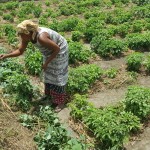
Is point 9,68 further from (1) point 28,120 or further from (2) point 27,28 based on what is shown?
(2) point 27,28

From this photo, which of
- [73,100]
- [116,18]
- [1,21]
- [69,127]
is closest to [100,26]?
[116,18]

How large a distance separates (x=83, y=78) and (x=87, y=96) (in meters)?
0.41

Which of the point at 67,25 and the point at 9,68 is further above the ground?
the point at 9,68

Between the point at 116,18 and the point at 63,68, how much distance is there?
253 inches

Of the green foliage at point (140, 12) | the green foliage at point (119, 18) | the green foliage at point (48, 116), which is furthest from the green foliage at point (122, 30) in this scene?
the green foliage at point (48, 116)

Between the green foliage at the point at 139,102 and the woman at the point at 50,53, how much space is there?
1364mm

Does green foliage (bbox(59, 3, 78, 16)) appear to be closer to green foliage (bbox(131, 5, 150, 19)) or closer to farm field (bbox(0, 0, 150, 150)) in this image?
farm field (bbox(0, 0, 150, 150))

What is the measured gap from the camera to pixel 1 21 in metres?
14.0

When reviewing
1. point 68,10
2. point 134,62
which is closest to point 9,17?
point 68,10

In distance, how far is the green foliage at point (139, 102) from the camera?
6.95 meters

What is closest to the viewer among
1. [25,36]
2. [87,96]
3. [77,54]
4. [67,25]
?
[25,36]

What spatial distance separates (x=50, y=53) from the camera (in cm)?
707

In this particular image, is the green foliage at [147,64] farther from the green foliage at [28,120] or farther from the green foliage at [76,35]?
the green foliage at [28,120]

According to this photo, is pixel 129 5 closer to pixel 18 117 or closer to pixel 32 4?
pixel 32 4
